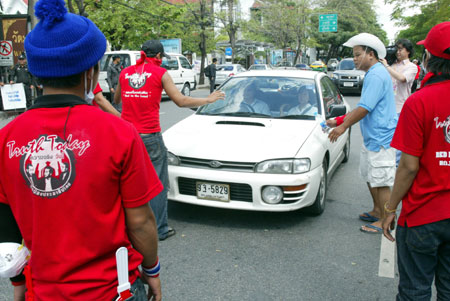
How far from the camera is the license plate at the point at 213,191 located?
13.6ft

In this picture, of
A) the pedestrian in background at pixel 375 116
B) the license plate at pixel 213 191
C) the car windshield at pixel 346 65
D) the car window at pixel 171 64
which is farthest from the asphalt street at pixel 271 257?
the car windshield at pixel 346 65

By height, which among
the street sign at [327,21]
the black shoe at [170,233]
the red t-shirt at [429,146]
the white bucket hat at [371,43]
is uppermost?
the street sign at [327,21]

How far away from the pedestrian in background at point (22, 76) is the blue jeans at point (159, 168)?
10857 mm

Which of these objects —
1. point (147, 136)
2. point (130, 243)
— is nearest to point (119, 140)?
point (130, 243)

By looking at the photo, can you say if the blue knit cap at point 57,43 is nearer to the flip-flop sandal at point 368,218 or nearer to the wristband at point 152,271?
the wristband at point 152,271

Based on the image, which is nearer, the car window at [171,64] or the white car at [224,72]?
the car window at [171,64]

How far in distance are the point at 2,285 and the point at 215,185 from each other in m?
1.92

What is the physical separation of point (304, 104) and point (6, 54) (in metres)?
11.4

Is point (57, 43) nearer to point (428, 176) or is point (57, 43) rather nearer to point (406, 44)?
point (428, 176)

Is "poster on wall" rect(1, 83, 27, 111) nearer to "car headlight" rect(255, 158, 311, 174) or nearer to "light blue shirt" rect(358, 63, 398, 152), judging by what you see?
"car headlight" rect(255, 158, 311, 174)

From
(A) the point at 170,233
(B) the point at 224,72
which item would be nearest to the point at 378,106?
(A) the point at 170,233

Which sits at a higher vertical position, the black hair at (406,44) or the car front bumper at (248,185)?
the black hair at (406,44)

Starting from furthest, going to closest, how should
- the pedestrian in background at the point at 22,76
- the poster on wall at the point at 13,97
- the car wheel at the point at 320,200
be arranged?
the pedestrian in background at the point at 22,76
the poster on wall at the point at 13,97
the car wheel at the point at 320,200

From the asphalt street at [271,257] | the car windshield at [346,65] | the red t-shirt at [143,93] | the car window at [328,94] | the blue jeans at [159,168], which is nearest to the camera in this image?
the asphalt street at [271,257]
